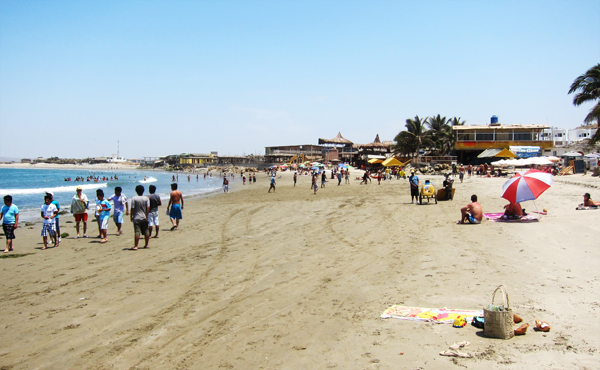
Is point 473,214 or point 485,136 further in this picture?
point 485,136

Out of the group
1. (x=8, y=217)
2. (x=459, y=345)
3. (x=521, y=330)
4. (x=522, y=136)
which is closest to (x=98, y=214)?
(x=8, y=217)

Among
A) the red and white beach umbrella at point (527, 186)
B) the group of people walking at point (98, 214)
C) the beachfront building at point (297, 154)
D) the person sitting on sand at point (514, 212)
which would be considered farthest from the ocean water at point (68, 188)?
the beachfront building at point (297, 154)

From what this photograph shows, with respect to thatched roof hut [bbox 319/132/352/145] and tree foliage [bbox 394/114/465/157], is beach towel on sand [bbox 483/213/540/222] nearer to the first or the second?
tree foliage [bbox 394/114/465/157]

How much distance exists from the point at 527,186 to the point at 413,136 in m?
41.6

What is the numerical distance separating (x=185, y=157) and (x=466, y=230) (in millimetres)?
114492

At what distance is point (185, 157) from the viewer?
116875mm

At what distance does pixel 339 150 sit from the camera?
80625 millimetres

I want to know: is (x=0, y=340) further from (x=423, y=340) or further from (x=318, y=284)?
(x=423, y=340)

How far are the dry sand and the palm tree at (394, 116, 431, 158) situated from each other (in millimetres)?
41030

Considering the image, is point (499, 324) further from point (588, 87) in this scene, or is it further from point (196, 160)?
point (196, 160)

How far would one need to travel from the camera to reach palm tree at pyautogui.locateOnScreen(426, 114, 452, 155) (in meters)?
50.5

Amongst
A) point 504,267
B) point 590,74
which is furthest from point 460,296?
point 590,74

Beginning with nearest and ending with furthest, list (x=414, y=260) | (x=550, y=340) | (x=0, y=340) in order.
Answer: (x=550, y=340), (x=0, y=340), (x=414, y=260)

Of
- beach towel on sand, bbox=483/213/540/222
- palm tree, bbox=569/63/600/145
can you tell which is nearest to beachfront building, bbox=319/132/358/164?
palm tree, bbox=569/63/600/145
